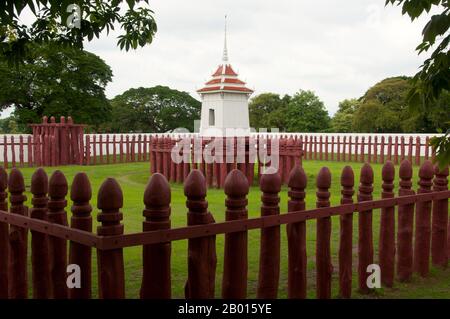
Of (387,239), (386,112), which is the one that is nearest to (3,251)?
(387,239)

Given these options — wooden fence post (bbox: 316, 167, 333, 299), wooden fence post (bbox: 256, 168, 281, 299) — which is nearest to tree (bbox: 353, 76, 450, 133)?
wooden fence post (bbox: 316, 167, 333, 299)

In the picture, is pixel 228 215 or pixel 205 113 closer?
pixel 228 215

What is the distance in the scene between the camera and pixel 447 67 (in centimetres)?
250

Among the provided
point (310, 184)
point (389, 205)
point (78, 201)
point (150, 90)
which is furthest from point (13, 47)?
point (150, 90)

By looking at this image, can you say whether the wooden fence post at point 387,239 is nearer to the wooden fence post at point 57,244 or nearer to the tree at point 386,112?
the wooden fence post at point 57,244

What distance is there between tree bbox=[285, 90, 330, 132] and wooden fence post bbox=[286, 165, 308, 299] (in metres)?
51.9

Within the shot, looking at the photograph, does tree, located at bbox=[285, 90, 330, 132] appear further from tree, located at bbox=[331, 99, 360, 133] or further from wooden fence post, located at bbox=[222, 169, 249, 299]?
wooden fence post, located at bbox=[222, 169, 249, 299]

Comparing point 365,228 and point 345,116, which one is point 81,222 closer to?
point 365,228

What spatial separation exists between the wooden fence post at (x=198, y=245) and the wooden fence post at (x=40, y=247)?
1.01 metres

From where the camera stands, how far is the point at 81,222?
9.18ft

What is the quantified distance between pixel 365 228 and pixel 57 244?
242 cm

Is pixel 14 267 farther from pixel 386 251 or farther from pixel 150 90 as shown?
pixel 150 90

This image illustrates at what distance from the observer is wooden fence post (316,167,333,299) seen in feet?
11.7
